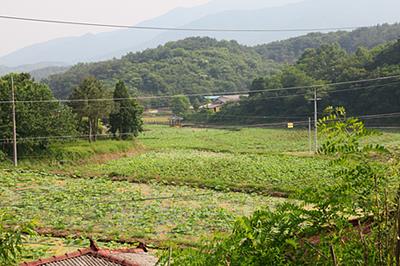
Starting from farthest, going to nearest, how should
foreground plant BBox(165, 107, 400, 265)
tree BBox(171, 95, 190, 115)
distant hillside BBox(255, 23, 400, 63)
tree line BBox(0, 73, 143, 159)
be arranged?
distant hillside BBox(255, 23, 400, 63), tree BBox(171, 95, 190, 115), tree line BBox(0, 73, 143, 159), foreground plant BBox(165, 107, 400, 265)

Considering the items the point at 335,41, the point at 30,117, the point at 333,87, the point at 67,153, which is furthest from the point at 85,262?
the point at 335,41

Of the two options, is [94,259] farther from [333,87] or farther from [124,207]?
[333,87]

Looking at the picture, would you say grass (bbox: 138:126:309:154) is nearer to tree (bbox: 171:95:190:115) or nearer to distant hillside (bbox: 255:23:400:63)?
tree (bbox: 171:95:190:115)

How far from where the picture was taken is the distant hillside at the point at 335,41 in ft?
251

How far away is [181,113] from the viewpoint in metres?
58.9

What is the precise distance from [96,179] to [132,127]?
13191 mm

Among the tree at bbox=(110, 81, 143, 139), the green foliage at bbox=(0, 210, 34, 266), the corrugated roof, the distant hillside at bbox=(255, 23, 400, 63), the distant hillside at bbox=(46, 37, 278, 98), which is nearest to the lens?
the green foliage at bbox=(0, 210, 34, 266)

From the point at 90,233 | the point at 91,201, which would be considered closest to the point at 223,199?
the point at 91,201

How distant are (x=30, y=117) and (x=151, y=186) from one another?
1054 centimetres

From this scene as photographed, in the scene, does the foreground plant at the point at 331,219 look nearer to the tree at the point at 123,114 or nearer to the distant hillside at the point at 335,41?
the tree at the point at 123,114

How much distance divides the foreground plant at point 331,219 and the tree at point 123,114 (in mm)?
31121

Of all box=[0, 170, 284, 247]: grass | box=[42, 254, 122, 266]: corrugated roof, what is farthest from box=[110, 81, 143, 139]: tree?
box=[42, 254, 122, 266]: corrugated roof

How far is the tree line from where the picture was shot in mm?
25703

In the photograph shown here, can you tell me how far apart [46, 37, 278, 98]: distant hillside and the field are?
1317 inches
